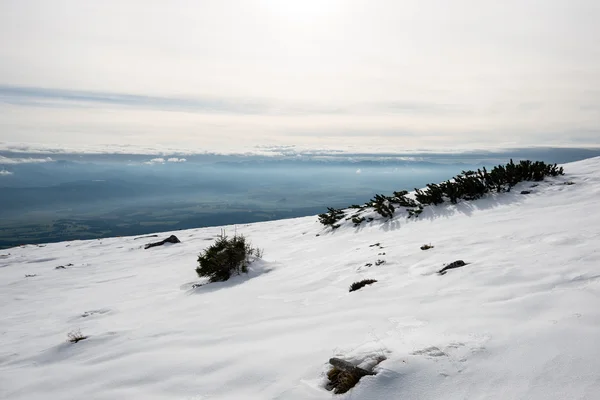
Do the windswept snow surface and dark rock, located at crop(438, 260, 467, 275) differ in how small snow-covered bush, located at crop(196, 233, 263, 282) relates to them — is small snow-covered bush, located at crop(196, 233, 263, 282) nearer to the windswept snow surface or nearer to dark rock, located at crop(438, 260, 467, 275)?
the windswept snow surface

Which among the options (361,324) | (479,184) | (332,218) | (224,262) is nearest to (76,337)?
(224,262)

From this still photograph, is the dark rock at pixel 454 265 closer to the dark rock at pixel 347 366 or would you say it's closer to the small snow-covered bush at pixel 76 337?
the dark rock at pixel 347 366

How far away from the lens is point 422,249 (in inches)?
327

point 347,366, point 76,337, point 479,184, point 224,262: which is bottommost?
point 76,337

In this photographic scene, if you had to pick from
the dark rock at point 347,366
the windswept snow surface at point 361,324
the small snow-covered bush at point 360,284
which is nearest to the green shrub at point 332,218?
the windswept snow surface at point 361,324

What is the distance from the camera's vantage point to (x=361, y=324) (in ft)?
14.5

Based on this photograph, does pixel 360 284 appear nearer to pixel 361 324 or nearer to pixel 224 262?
pixel 361 324

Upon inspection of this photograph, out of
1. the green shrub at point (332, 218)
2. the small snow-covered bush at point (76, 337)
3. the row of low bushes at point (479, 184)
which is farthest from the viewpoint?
the green shrub at point (332, 218)

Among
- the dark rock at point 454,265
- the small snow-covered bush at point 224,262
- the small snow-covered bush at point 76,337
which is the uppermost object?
the dark rock at point 454,265

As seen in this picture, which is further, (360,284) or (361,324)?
(360,284)

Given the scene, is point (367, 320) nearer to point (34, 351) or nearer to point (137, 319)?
point (137, 319)

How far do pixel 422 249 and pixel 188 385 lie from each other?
21.1 feet

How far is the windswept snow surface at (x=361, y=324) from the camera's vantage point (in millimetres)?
3010

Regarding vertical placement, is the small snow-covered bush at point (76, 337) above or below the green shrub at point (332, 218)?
below
